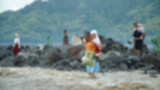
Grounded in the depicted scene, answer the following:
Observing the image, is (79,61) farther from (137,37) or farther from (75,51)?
(137,37)

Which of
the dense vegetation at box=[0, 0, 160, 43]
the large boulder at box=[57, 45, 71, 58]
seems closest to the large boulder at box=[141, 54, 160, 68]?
the large boulder at box=[57, 45, 71, 58]

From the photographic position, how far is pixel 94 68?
26.3 feet

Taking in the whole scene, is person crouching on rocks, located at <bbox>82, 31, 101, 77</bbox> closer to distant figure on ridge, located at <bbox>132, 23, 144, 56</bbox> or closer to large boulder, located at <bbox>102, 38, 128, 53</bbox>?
distant figure on ridge, located at <bbox>132, 23, 144, 56</bbox>

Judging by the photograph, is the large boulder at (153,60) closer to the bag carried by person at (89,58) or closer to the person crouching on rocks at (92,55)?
the person crouching on rocks at (92,55)

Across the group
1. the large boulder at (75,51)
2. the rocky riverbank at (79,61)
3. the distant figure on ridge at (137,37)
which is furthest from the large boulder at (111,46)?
the distant figure on ridge at (137,37)

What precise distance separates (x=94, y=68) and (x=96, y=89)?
61.2 inches

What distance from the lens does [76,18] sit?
120 metres

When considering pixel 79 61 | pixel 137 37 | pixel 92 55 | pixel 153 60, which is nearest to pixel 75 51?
pixel 79 61

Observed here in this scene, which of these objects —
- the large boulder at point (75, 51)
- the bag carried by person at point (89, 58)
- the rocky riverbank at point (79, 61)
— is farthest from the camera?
the large boulder at point (75, 51)

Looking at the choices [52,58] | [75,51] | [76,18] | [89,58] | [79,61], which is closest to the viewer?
[89,58]

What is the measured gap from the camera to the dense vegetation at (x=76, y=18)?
102062mm

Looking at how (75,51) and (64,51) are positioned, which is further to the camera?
(64,51)

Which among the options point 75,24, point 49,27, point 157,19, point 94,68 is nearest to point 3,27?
point 49,27

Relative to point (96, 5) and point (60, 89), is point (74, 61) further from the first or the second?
point (96, 5)
